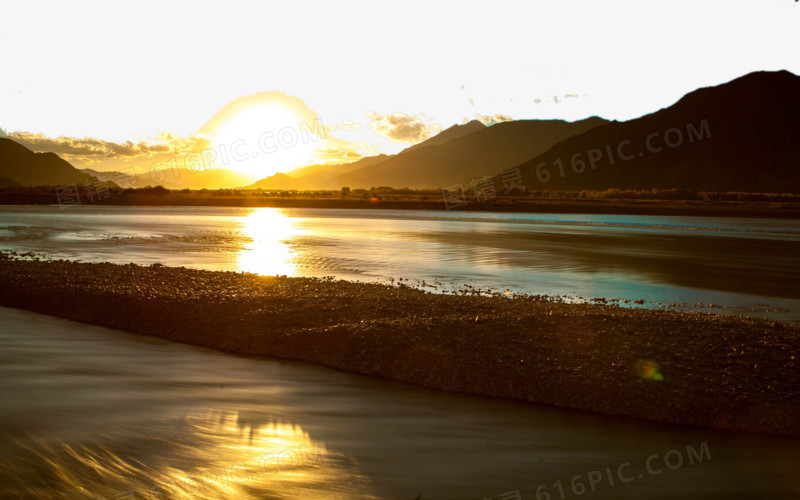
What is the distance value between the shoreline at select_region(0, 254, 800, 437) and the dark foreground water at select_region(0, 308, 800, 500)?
17.4 inches

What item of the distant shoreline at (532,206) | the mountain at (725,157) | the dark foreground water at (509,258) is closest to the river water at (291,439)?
the dark foreground water at (509,258)

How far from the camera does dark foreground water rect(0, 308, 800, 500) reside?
20.1ft

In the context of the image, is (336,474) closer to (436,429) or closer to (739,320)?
(436,429)

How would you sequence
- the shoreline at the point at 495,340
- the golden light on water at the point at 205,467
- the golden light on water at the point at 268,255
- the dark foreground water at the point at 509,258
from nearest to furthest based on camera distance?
the golden light on water at the point at 205,467 < the shoreline at the point at 495,340 < the dark foreground water at the point at 509,258 < the golden light on water at the point at 268,255

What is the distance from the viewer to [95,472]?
6250 mm

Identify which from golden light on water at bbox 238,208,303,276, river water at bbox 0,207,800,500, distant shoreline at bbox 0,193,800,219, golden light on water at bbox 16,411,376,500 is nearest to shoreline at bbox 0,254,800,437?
river water at bbox 0,207,800,500

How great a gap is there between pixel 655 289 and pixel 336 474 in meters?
13.9

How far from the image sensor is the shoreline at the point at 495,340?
827 centimetres

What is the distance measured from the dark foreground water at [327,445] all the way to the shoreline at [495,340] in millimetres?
443

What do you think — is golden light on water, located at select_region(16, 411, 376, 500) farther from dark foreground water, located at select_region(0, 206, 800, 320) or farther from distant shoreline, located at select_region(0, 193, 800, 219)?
distant shoreline, located at select_region(0, 193, 800, 219)

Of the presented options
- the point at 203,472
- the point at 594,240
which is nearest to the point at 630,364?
the point at 203,472

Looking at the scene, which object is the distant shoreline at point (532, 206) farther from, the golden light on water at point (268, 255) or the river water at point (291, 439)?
the river water at point (291, 439)

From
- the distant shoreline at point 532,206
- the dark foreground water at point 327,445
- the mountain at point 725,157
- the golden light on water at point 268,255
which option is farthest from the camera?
the mountain at point 725,157

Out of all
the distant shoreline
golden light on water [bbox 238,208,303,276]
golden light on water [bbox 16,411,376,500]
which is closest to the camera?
golden light on water [bbox 16,411,376,500]
